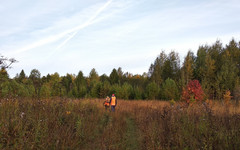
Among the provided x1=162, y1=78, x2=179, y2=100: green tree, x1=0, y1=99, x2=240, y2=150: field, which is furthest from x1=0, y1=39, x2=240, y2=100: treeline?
x1=0, y1=99, x2=240, y2=150: field

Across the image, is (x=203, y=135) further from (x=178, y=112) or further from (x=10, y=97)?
(x=10, y=97)

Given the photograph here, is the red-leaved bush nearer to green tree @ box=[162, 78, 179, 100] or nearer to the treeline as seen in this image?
the treeline

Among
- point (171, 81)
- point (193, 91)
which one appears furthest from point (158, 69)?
point (193, 91)

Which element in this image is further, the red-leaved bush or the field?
the red-leaved bush

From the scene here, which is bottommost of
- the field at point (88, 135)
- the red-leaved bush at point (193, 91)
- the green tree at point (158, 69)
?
the field at point (88, 135)

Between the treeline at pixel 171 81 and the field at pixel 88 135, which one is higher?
the treeline at pixel 171 81

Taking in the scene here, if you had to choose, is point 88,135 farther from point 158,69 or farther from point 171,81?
point 158,69

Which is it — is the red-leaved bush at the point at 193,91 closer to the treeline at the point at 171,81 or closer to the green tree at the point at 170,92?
the treeline at the point at 171,81

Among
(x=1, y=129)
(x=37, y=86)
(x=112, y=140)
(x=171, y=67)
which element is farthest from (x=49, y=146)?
(x=171, y=67)

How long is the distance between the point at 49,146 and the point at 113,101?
350 inches

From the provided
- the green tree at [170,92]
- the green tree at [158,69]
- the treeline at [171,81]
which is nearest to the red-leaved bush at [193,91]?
the treeline at [171,81]

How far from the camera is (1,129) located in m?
4.26

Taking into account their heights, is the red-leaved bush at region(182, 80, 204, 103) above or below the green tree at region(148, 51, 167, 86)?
below

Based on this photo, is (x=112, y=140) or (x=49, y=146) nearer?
(x=49, y=146)
